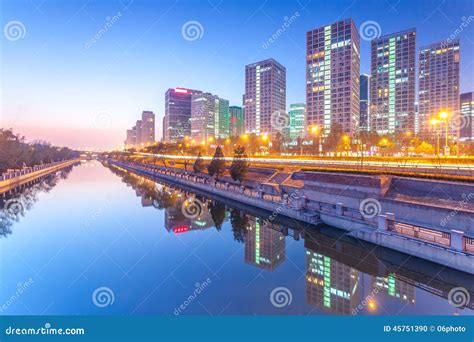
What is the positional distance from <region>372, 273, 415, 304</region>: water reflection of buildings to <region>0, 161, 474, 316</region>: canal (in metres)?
0.03

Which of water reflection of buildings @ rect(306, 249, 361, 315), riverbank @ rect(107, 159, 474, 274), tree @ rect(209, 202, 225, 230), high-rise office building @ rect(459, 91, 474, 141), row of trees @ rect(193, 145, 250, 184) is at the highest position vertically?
high-rise office building @ rect(459, 91, 474, 141)

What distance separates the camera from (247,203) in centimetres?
2283

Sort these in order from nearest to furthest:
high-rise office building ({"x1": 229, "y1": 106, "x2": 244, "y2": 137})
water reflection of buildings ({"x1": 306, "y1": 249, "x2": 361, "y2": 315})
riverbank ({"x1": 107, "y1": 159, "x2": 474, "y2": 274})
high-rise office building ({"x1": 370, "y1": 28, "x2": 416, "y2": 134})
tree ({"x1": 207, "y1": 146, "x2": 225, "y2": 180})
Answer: water reflection of buildings ({"x1": 306, "y1": 249, "x2": 361, "y2": 315}) → riverbank ({"x1": 107, "y1": 159, "x2": 474, "y2": 274}) → tree ({"x1": 207, "y1": 146, "x2": 225, "y2": 180}) → high-rise office building ({"x1": 370, "y1": 28, "x2": 416, "y2": 134}) → high-rise office building ({"x1": 229, "y1": 106, "x2": 244, "y2": 137})

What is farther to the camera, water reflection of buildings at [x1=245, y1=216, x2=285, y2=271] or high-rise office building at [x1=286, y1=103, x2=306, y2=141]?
high-rise office building at [x1=286, y1=103, x2=306, y2=141]

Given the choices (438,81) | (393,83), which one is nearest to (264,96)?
(393,83)

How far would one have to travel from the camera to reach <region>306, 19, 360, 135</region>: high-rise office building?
3580 inches

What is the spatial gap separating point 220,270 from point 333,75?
95.8 meters

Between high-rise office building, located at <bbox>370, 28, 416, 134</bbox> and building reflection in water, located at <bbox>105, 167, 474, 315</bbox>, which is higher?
high-rise office building, located at <bbox>370, 28, 416, 134</bbox>

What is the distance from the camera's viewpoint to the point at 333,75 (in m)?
93.7

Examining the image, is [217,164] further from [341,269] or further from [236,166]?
[341,269]

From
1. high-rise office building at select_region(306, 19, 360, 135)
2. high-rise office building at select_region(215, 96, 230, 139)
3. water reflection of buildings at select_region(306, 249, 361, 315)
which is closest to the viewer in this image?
water reflection of buildings at select_region(306, 249, 361, 315)

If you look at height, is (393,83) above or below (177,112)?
above

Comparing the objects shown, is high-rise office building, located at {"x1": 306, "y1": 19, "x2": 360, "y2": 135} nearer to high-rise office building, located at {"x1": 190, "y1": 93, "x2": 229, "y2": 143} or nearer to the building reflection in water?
high-rise office building, located at {"x1": 190, "y1": 93, "x2": 229, "y2": 143}

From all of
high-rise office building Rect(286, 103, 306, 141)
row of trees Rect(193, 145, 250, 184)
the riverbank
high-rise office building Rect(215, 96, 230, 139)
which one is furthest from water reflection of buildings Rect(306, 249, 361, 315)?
high-rise office building Rect(215, 96, 230, 139)
